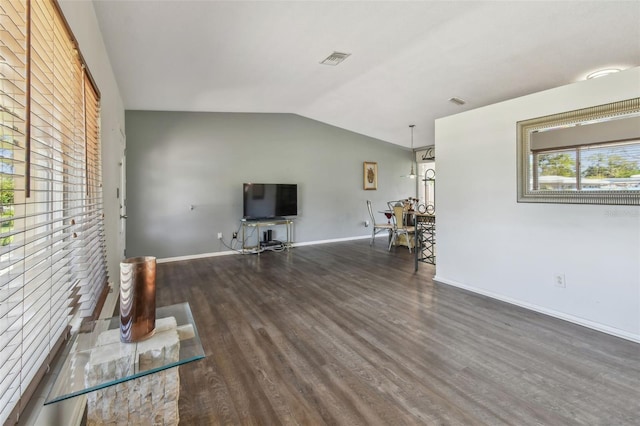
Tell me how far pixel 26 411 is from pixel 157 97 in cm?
471

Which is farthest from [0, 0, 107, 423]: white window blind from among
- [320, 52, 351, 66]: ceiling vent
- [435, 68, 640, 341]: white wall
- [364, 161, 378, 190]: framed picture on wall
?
[364, 161, 378, 190]: framed picture on wall

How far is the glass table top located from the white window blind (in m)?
0.09

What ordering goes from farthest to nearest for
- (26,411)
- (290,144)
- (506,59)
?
(290,144) < (506,59) < (26,411)

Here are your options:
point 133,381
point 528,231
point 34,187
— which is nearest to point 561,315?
point 528,231

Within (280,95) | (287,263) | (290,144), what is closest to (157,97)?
(280,95)

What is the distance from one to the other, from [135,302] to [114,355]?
201mm

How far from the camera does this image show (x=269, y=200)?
20.5 feet

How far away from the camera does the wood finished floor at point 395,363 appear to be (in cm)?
167

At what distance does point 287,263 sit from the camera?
5.28 meters

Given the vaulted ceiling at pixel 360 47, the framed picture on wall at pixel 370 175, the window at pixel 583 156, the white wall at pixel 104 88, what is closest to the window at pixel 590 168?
the window at pixel 583 156

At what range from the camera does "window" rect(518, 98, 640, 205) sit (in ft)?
8.29

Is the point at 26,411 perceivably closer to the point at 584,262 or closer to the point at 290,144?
the point at 584,262

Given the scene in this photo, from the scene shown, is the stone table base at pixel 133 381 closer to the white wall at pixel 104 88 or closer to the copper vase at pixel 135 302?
the copper vase at pixel 135 302

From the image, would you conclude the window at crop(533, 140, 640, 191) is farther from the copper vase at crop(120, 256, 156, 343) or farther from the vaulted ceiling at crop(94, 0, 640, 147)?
the copper vase at crop(120, 256, 156, 343)
